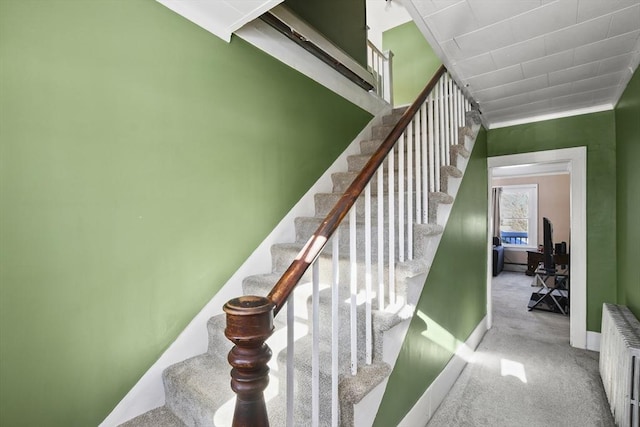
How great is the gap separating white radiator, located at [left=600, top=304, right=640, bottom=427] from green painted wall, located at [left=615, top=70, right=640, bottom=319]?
0.17 m

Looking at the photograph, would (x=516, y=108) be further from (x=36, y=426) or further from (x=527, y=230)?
(x=527, y=230)

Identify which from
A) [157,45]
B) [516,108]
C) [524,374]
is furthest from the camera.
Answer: [516,108]

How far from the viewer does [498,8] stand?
1713 mm

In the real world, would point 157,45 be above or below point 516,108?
below

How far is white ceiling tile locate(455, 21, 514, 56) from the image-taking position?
1.88 meters

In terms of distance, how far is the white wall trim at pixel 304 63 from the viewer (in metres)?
2.02

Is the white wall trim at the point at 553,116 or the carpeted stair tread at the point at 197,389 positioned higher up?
the white wall trim at the point at 553,116

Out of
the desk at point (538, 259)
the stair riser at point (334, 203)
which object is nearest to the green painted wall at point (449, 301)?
the stair riser at point (334, 203)

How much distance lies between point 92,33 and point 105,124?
Result: 39 cm

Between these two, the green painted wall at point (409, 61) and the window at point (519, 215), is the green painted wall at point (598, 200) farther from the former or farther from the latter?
the window at point (519, 215)

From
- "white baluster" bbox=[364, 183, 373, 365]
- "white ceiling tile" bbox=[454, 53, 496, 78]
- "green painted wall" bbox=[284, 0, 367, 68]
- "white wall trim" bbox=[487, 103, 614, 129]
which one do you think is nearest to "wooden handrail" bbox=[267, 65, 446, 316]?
"white baluster" bbox=[364, 183, 373, 365]

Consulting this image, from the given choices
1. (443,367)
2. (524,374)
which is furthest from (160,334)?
(524,374)

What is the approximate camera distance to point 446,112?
2.43 m

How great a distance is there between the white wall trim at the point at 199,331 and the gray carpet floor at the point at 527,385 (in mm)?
1612
